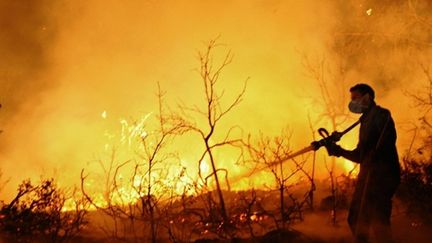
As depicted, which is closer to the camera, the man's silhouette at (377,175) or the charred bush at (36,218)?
the man's silhouette at (377,175)

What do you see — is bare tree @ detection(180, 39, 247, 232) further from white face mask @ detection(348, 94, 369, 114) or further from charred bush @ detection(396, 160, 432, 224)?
charred bush @ detection(396, 160, 432, 224)

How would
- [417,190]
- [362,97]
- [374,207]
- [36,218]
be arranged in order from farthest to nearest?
1. [36,218]
2. [417,190]
3. [362,97]
4. [374,207]

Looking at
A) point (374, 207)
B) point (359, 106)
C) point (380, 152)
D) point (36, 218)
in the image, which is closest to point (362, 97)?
point (359, 106)

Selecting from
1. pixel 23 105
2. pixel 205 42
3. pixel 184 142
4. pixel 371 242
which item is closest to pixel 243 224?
pixel 371 242

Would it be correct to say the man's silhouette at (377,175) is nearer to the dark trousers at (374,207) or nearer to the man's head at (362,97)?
the dark trousers at (374,207)

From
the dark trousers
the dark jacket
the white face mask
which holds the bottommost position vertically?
the dark trousers

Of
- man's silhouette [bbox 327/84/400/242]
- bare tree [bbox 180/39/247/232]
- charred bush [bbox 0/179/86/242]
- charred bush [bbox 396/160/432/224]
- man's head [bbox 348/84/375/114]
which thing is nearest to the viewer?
man's silhouette [bbox 327/84/400/242]

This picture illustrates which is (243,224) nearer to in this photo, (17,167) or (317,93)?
(317,93)

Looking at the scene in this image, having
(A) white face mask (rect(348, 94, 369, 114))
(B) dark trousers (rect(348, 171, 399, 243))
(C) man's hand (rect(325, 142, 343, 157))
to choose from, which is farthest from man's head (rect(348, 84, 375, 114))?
(B) dark trousers (rect(348, 171, 399, 243))

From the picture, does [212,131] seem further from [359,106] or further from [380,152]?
[380,152]

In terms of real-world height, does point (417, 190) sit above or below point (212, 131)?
below

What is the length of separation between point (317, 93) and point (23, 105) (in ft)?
40.8

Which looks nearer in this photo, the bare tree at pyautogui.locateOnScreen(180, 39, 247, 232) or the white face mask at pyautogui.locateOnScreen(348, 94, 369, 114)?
the white face mask at pyautogui.locateOnScreen(348, 94, 369, 114)

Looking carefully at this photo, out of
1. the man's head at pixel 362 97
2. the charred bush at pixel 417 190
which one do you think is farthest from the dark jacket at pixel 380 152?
the charred bush at pixel 417 190
